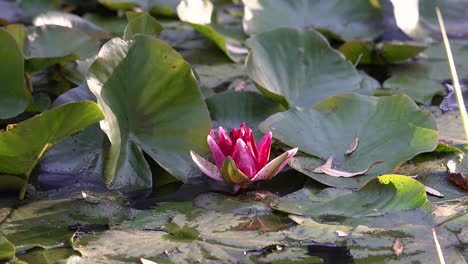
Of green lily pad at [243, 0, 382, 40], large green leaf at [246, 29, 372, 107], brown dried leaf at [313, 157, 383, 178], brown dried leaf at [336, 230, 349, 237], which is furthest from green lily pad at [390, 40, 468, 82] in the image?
brown dried leaf at [336, 230, 349, 237]

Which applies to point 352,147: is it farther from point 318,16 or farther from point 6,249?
point 318,16

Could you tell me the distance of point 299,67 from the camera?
6.56ft

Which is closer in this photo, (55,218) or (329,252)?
(329,252)

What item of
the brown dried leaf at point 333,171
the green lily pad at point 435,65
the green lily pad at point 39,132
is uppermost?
the green lily pad at point 39,132

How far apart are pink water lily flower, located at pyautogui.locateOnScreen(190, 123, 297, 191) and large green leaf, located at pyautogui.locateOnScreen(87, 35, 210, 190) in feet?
0.29

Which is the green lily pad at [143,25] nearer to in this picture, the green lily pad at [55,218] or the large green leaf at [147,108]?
the large green leaf at [147,108]

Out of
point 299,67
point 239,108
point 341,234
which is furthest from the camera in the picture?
point 299,67

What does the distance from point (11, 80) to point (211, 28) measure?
2.53 feet

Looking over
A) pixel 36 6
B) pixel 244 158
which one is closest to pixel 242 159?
pixel 244 158

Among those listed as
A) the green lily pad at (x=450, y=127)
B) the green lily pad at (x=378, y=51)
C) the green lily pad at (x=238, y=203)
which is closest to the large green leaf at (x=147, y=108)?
the green lily pad at (x=238, y=203)

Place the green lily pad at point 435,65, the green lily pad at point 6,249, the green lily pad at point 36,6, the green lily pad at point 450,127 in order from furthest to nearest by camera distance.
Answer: the green lily pad at point 36,6 < the green lily pad at point 435,65 < the green lily pad at point 450,127 < the green lily pad at point 6,249

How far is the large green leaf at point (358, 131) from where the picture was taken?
1.66m

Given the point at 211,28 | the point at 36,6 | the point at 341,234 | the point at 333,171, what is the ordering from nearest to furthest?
1. the point at 341,234
2. the point at 333,171
3. the point at 211,28
4. the point at 36,6

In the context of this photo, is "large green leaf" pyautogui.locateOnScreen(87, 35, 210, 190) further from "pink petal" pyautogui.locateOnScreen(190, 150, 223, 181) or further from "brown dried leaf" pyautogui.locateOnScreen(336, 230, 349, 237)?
"brown dried leaf" pyautogui.locateOnScreen(336, 230, 349, 237)
